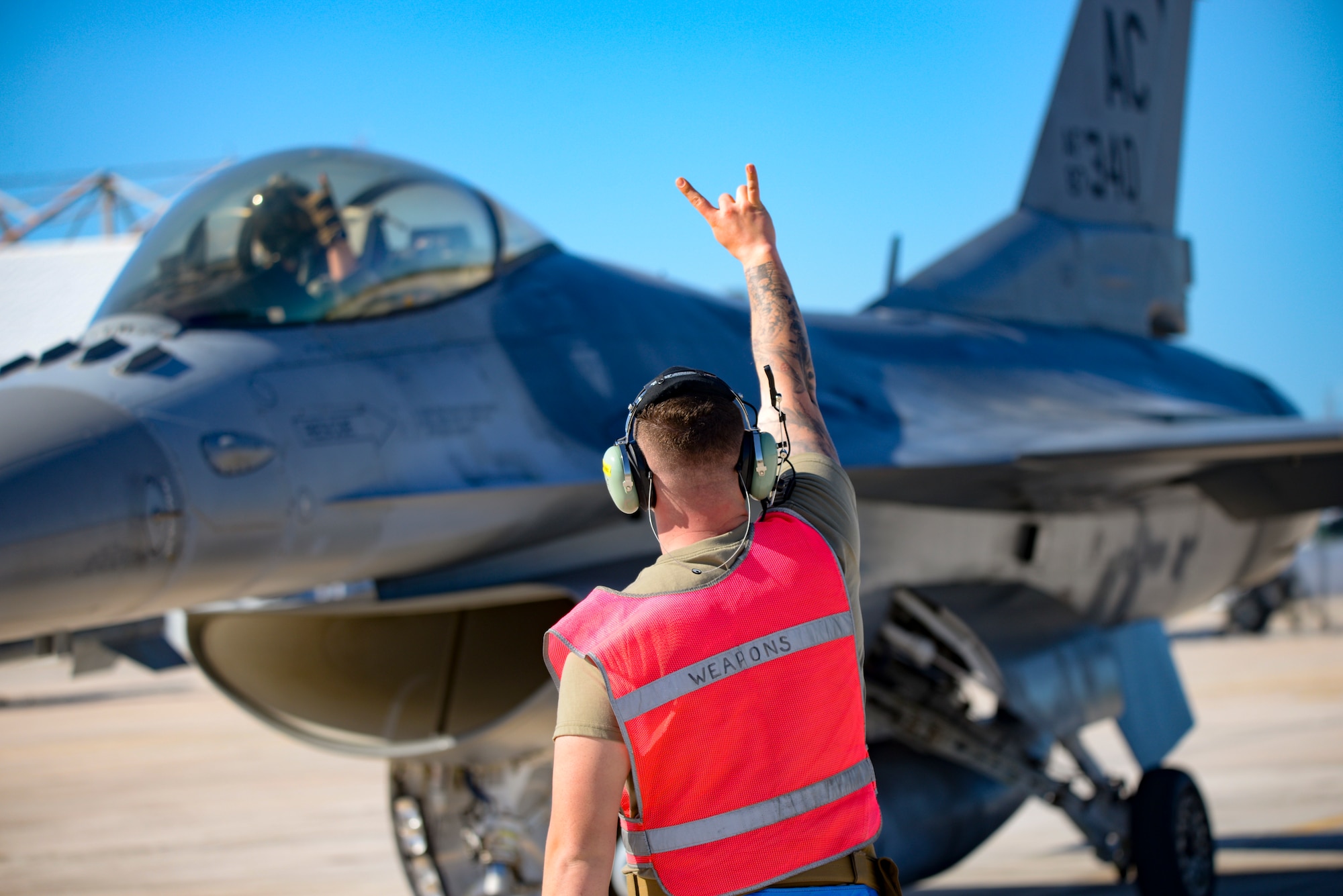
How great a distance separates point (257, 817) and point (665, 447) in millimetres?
8835

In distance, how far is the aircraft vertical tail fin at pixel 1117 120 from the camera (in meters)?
8.80

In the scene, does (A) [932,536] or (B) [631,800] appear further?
(A) [932,536]

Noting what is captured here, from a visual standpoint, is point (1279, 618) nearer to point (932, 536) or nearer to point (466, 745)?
point (932, 536)

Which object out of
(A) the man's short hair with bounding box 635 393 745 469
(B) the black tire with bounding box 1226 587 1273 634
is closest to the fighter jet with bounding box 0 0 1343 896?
(A) the man's short hair with bounding box 635 393 745 469

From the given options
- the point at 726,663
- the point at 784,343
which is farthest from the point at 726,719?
the point at 784,343

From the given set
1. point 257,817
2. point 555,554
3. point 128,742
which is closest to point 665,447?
point 555,554

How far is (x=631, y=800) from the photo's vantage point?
66.0 inches

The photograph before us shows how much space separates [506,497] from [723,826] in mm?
2630

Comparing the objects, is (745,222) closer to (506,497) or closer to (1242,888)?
(506,497)

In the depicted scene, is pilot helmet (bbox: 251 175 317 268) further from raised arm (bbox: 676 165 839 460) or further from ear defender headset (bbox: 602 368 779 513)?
ear defender headset (bbox: 602 368 779 513)

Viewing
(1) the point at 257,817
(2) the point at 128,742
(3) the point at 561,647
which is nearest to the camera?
(3) the point at 561,647

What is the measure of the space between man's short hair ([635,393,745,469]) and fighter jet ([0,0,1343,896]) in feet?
6.17

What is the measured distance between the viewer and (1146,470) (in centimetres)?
602

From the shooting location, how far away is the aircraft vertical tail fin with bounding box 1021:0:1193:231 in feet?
28.9
